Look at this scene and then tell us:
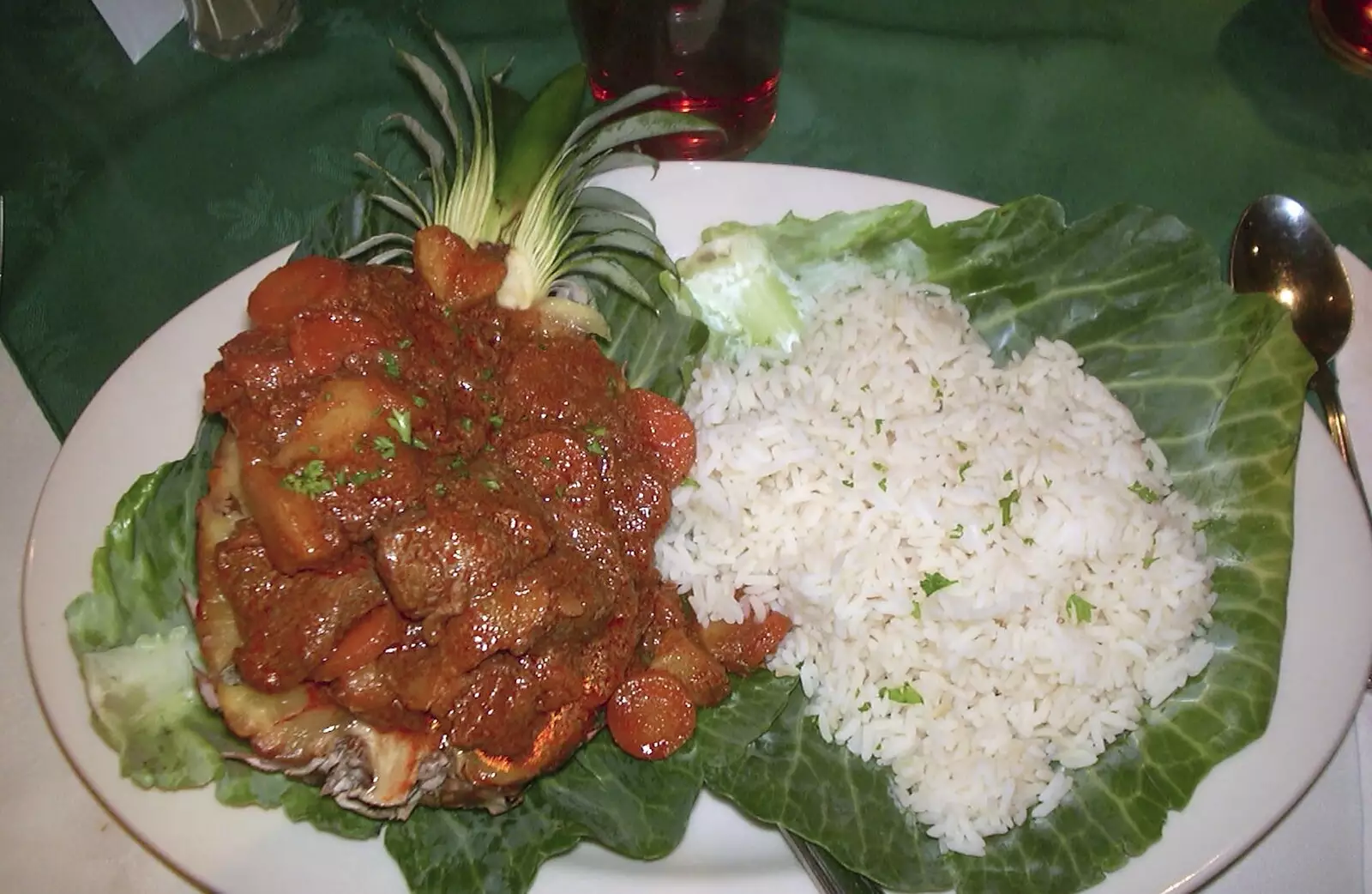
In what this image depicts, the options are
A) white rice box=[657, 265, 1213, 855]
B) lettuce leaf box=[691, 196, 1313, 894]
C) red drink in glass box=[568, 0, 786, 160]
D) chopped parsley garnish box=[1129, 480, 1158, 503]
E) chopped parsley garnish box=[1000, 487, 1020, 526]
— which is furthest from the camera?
red drink in glass box=[568, 0, 786, 160]

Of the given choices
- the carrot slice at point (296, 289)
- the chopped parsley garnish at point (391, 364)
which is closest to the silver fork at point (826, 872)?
the chopped parsley garnish at point (391, 364)

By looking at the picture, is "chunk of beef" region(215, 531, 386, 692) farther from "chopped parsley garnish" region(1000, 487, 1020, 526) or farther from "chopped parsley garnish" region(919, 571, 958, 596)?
"chopped parsley garnish" region(1000, 487, 1020, 526)

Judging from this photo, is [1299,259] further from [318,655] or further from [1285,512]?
[318,655]

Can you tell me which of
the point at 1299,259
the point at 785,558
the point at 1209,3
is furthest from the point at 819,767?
the point at 1209,3

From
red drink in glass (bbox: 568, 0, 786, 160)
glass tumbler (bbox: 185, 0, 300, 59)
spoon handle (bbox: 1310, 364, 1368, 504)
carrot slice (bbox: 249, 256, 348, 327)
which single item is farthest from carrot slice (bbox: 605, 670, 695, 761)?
glass tumbler (bbox: 185, 0, 300, 59)

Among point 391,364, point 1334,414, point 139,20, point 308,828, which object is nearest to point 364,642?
point 308,828
